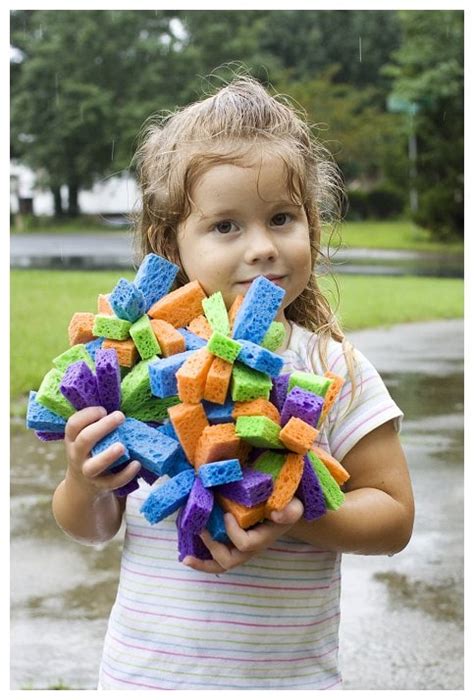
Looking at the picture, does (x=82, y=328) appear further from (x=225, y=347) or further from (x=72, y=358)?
(x=225, y=347)

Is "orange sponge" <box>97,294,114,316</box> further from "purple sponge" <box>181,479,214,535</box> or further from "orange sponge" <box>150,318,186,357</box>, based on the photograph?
"purple sponge" <box>181,479,214,535</box>

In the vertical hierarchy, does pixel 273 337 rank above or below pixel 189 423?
above

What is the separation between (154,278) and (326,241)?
1.34 m

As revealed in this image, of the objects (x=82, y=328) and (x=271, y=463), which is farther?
(x=82, y=328)

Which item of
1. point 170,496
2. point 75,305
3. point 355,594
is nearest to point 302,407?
point 170,496

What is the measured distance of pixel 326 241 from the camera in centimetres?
312

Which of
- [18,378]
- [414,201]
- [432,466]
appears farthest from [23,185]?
[432,466]

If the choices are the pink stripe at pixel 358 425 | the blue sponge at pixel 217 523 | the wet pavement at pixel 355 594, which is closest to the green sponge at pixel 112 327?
the blue sponge at pixel 217 523

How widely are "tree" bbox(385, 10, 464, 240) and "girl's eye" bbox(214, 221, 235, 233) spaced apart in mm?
21784

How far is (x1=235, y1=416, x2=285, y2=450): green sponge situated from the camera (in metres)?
1.61

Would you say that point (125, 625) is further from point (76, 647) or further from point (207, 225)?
point (76, 647)

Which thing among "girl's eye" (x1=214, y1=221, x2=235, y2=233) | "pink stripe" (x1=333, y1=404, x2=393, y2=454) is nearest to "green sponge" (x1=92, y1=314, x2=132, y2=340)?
"girl's eye" (x1=214, y1=221, x2=235, y2=233)

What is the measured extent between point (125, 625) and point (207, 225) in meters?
0.75

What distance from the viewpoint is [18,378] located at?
7.64 meters
